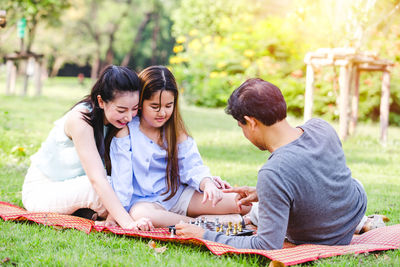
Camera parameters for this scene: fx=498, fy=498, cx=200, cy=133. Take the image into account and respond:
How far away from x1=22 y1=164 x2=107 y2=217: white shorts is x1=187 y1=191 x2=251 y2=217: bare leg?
66 cm

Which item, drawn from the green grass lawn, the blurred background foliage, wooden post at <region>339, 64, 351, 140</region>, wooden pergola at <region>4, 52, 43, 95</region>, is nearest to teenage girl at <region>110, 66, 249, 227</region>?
the green grass lawn

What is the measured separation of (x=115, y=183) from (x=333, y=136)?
1.56m

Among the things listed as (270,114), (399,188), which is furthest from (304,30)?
(270,114)

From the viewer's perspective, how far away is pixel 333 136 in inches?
114

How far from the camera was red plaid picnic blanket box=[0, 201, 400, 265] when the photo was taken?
265 cm

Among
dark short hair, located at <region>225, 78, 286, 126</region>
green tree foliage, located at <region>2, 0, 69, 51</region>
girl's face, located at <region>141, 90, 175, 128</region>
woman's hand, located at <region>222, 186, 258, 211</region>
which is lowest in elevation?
woman's hand, located at <region>222, 186, 258, 211</region>

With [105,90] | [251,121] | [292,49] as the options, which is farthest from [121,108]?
[292,49]

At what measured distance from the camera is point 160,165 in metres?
3.77

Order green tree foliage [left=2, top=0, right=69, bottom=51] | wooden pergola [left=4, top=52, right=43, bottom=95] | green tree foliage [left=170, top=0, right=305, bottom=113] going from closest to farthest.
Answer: green tree foliage [left=170, top=0, right=305, bottom=113], wooden pergola [left=4, top=52, right=43, bottom=95], green tree foliage [left=2, top=0, right=69, bottom=51]

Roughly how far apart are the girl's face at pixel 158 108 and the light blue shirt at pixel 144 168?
196mm

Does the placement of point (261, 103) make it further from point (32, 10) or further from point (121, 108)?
point (32, 10)

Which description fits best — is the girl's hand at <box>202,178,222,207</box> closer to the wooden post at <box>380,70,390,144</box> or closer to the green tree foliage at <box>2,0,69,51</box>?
the wooden post at <box>380,70,390,144</box>

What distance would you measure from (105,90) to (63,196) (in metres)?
0.85

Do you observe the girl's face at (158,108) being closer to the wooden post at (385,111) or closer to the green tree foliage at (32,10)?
the wooden post at (385,111)
